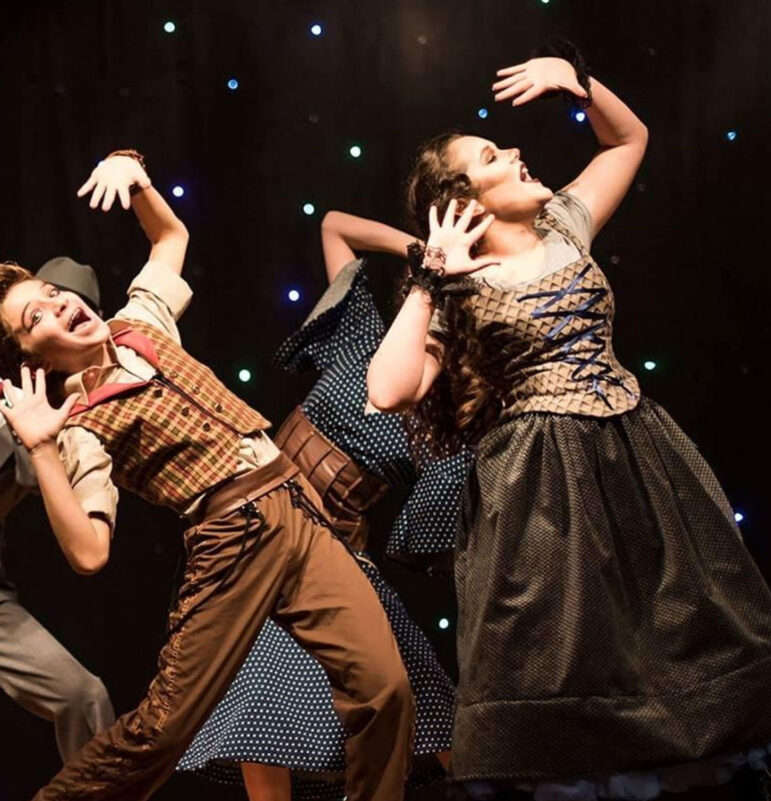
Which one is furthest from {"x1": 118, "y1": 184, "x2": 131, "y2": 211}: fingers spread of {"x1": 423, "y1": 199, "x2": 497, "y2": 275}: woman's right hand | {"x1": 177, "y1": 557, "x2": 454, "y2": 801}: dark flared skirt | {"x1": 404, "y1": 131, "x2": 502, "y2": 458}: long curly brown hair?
{"x1": 177, "y1": 557, "x2": 454, "y2": 801}: dark flared skirt

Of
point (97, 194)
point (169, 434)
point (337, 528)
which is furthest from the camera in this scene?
point (337, 528)

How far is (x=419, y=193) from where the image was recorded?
2.89 meters

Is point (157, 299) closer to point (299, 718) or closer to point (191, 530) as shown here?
point (191, 530)

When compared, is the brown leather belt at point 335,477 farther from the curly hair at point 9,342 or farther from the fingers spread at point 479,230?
the fingers spread at point 479,230

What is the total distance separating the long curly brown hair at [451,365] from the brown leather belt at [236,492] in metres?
0.31

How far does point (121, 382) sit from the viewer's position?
9.59ft

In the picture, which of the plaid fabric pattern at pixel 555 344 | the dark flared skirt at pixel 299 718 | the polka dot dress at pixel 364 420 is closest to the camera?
the plaid fabric pattern at pixel 555 344

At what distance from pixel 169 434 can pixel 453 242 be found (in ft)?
2.36

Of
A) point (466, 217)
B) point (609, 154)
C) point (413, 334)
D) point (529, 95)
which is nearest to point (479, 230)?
point (466, 217)

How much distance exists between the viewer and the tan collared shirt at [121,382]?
2.82 metres

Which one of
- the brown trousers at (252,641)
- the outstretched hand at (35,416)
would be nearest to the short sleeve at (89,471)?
the outstretched hand at (35,416)

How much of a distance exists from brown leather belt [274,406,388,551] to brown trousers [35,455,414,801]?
1.52ft

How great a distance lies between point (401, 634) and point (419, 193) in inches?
40.5

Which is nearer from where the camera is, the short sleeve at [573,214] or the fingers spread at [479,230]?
the fingers spread at [479,230]
